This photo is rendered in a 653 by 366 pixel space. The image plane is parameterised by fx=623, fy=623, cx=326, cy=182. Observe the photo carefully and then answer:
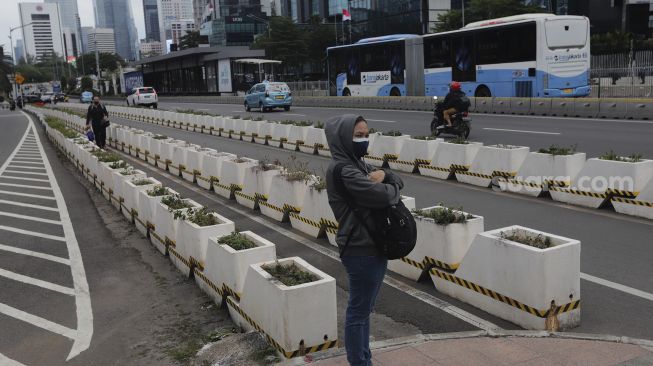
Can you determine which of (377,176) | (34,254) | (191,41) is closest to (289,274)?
(377,176)

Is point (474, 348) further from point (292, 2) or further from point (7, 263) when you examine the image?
point (292, 2)

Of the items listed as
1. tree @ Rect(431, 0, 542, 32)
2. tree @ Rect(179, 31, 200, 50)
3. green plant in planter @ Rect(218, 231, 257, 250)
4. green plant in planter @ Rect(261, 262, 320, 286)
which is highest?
tree @ Rect(179, 31, 200, 50)

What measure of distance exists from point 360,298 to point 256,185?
7.15 metres

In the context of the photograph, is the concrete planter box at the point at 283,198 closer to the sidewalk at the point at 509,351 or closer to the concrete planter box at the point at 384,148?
the concrete planter box at the point at 384,148

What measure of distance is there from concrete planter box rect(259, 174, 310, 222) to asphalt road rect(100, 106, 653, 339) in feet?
3.98

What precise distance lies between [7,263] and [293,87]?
1852 inches

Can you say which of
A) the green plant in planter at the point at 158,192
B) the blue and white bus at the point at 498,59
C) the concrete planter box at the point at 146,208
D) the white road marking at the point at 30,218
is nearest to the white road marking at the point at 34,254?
the concrete planter box at the point at 146,208

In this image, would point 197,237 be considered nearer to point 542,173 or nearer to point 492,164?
point 542,173

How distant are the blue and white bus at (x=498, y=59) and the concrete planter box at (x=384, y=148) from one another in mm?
12615

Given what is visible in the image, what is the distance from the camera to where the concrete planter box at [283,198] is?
31.7ft

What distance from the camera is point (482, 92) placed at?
27906 mm

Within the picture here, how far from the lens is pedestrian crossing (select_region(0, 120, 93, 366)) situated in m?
6.21

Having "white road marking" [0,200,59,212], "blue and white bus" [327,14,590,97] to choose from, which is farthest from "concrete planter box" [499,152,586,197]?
"blue and white bus" [327,14,590,97]

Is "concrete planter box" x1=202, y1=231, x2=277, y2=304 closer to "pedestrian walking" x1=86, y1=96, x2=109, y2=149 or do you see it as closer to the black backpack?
the black backpack
